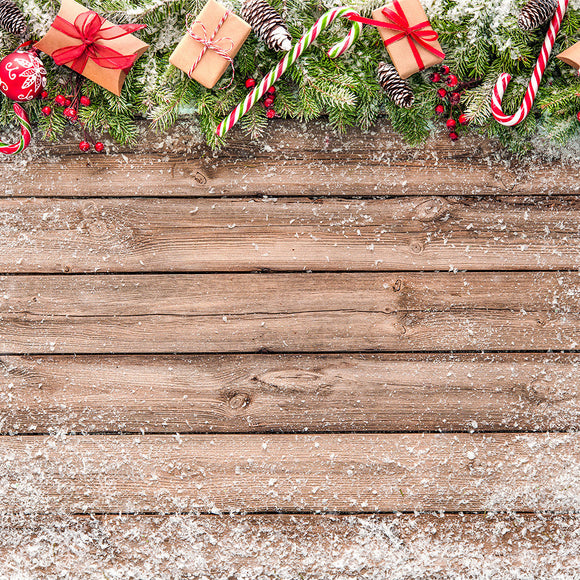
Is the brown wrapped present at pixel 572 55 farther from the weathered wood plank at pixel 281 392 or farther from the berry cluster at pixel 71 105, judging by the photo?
the berry cluster at pixel 71 105

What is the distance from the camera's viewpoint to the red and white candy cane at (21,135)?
1021 millimetres

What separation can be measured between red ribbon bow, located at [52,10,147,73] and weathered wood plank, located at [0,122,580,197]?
0.19 metres

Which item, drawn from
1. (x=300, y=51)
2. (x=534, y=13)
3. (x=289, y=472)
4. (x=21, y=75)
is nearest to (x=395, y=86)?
(x=300, y=51)

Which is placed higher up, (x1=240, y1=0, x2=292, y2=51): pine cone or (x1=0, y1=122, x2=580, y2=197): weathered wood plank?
(x1=240, y1=0, x2=292, y2=51): pine cone

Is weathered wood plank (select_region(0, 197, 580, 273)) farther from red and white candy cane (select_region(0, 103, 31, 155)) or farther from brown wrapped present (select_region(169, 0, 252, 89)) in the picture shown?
brown wrapped present (select_region(169, 0, 252, 89))

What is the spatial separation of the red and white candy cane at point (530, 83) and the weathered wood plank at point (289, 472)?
0.79m

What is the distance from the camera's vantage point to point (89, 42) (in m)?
0.96

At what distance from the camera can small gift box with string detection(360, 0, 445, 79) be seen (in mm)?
962

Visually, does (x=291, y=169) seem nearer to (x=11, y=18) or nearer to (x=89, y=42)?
(x=89, y=42)

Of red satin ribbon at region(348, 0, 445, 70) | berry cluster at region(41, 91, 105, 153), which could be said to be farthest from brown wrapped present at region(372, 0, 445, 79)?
berry cluster at region(41, 91, 105, 153)

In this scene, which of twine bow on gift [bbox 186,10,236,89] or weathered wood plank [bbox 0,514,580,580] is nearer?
twine bow on gift [bbox 186,10,236,89]

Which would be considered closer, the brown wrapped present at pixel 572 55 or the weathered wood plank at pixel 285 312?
the brown wrapped present at pixel 572 55

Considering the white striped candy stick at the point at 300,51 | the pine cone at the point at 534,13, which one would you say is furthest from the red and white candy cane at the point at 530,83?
the white striped candy stick at the point at 300,51

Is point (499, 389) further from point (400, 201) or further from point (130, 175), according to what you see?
point (130, 175)
